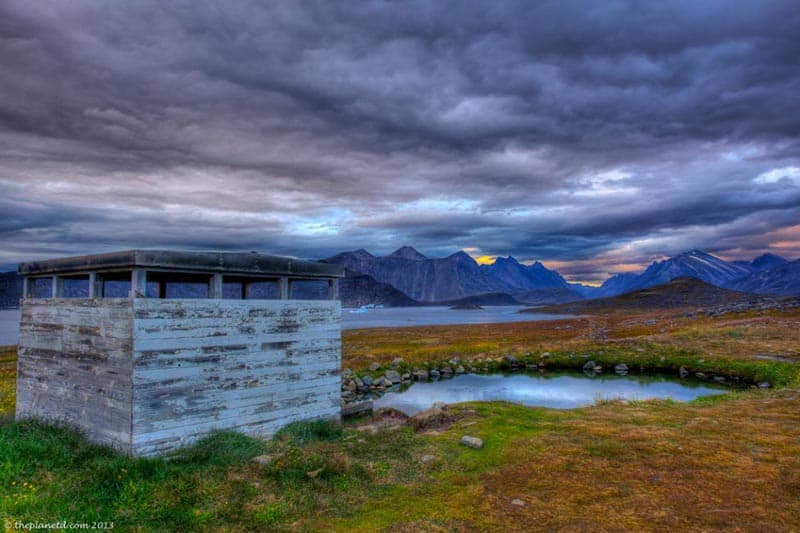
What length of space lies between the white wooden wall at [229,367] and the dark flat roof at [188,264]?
1019 millimetres

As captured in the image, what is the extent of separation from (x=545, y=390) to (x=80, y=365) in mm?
27115

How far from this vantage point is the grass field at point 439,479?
903cm

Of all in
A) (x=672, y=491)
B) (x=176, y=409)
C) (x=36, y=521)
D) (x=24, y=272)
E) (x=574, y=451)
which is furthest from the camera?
(x=24, y=272)

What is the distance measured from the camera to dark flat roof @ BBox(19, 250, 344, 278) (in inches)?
484

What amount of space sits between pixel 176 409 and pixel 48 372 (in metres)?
5.39

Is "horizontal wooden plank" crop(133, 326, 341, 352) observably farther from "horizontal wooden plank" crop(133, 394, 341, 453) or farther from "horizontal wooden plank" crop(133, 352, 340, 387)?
"horizontal wooden plank" crop(133, 394, 341, 453)

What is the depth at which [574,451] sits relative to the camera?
1367 cm

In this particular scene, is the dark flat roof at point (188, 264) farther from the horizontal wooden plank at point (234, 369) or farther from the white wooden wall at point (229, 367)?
the horizontal wooden plank at point (234, 369)

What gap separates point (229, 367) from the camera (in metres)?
13.5

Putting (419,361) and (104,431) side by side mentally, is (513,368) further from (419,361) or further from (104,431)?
(104,431)

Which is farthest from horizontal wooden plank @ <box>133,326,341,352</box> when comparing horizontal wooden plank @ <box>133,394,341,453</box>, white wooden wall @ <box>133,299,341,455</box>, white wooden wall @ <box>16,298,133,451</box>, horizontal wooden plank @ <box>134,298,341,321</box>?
horizontal wooden plank @ <box>133,394,341,453</box>

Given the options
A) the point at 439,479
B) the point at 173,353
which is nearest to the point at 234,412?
the point at 173,353

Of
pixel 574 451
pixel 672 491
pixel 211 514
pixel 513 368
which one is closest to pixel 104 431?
pixel 211 514

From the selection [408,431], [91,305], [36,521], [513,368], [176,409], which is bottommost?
[513,368]
